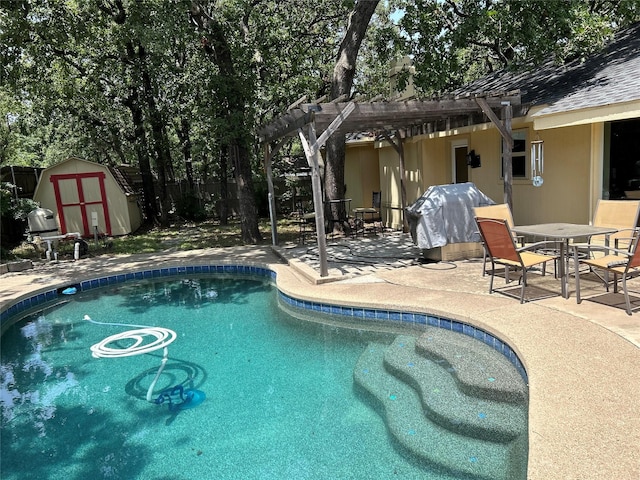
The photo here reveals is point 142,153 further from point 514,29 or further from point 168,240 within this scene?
point 514,29

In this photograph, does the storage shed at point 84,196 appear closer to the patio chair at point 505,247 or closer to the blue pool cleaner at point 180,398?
the blue pool cleaner at point 180,398

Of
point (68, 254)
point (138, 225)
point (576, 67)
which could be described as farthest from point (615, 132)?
point (138, 225)

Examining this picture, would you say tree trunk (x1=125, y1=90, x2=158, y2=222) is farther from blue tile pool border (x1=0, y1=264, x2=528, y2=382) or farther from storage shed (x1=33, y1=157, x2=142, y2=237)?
blue tile pool border (x1=0, y1=264, x2=528, y2=382)

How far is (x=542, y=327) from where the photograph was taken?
14.4 ft

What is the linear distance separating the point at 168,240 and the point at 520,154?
9783 millimetres

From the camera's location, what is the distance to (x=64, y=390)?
195 inches

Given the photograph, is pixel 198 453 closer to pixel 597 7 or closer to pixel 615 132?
pixel 615 132

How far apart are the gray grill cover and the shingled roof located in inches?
67.8

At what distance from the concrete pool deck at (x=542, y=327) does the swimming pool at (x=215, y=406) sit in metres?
0.47

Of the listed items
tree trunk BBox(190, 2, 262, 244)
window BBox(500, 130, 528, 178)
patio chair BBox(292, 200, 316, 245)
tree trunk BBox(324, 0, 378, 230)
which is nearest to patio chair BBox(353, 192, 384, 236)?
tree trunk BBox(324, 0, 378, 230)

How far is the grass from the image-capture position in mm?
11914

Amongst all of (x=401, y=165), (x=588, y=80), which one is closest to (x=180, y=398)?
(x=588, y=80)

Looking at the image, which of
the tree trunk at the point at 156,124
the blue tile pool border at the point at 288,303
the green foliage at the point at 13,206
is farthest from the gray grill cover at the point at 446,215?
the green foliage at the point at 13,206

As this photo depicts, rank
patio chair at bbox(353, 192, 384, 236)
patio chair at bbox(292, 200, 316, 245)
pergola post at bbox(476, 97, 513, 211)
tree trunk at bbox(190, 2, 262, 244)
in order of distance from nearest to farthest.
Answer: pergola post at bbox(476, 97, 513, 211) → tree trunk at bbox(190, 2, 262, 244) → patio chair at bbox(292, 200, 316, 245) → patio chair at bbox(353, 192, 384, 236)
